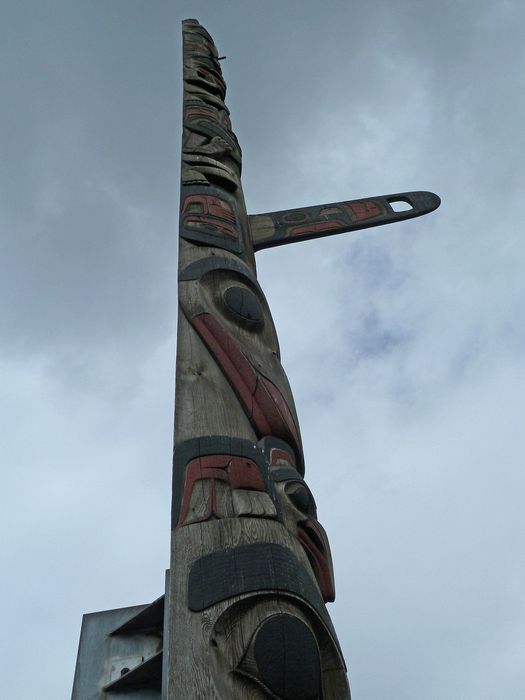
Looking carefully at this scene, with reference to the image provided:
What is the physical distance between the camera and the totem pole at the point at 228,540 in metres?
1.68

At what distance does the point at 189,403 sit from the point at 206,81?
549 centimetres

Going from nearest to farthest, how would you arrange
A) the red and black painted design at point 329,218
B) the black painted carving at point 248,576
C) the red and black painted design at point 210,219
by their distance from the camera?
the black painted carving at point 248,576 < the red and black painted design at point 210,219 < the red and black painted design at point 329,218

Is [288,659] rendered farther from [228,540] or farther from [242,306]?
[242,306]

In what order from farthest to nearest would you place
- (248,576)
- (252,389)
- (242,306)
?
(242,306) → (252,389) → (248,576)

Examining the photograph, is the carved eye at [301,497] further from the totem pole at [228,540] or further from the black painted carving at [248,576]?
the black painted carving at [248,576]

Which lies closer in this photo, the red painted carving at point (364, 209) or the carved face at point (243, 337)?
the carved face at point (243, 337)

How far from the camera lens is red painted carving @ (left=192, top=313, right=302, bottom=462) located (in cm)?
278

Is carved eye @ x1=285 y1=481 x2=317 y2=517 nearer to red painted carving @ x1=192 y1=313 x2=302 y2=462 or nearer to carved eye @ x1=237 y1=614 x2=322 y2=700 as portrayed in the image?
red painted carving @ x1=192 y1=313 x2=302 y2=462

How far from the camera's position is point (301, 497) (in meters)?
2.42

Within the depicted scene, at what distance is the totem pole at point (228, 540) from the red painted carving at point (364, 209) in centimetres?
137

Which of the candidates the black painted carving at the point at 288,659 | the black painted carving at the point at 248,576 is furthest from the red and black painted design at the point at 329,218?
the black painted carving at the point at 288,659

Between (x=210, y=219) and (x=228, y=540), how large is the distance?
2.85 meters

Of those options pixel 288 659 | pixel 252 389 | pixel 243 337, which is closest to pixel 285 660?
pixel 288 659

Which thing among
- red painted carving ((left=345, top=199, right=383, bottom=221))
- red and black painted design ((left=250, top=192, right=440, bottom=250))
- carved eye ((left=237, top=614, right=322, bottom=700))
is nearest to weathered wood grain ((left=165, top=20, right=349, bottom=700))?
carved eye ((left=237, top=614, right=322, bottom=700))
